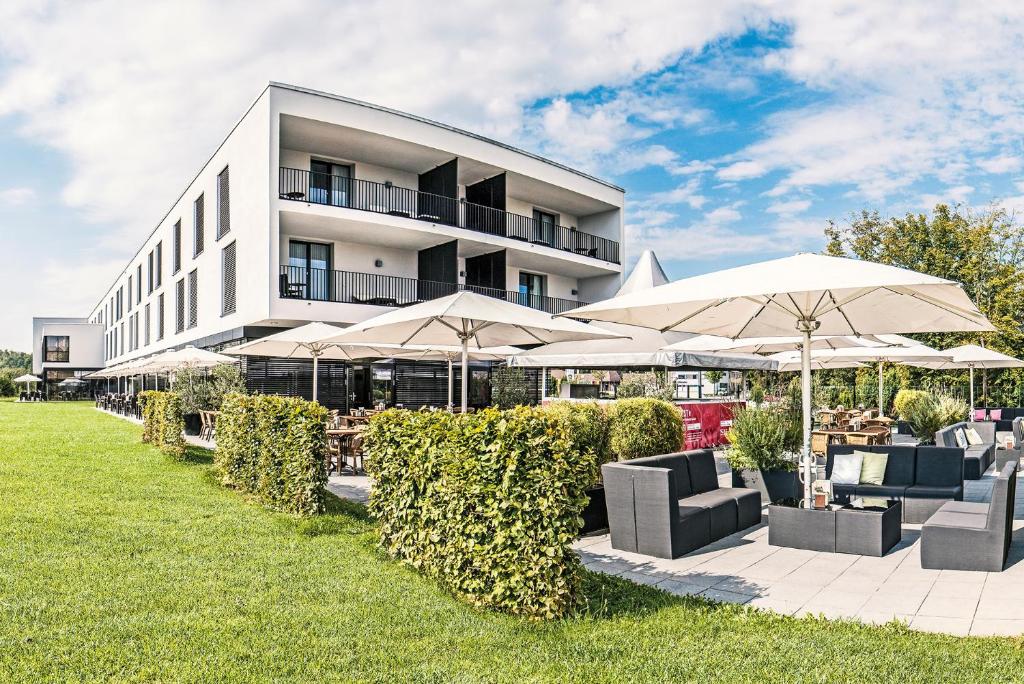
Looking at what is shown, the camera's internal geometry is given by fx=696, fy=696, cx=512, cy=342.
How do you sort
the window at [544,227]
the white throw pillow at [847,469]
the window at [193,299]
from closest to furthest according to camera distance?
the white throw pillow at [847,469] < the window at [193,299] < the window at [544,227]

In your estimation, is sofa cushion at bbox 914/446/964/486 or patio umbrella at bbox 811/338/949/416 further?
patio umbrella at bbox 811/338/949/416

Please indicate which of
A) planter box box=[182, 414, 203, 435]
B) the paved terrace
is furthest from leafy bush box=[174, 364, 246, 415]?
the paved terrace

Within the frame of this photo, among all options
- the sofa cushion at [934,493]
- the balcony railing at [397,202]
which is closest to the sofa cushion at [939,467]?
the sofa cushion at [934,493]

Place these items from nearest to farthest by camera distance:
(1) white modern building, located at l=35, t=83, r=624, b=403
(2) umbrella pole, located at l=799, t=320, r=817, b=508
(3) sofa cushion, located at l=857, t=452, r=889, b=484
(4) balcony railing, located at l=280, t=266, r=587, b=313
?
(2) umbrella pole, located at l=799, t=320, r=817, b=508
(3) sofa cushion, located at l=857, t=452, r=889, b=484
(1) white modern building, located at l=35, t=83, r=624, b=403
(4) balcony railing, located at l=280, t=266, r=587, b=313

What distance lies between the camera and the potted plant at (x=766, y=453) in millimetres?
8891

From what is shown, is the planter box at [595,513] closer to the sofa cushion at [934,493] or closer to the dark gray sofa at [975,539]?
the dark gray sofa at [975,539]

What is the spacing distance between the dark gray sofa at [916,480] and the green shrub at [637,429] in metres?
2.54

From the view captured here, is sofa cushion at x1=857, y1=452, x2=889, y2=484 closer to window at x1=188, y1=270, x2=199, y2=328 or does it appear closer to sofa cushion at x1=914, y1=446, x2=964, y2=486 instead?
sofa cushion at x1=914, y1=446, x2=964, y2=486

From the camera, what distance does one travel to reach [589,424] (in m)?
9.01

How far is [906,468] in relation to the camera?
878 cm

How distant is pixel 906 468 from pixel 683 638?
589 cm

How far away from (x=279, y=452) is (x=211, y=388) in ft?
44.2

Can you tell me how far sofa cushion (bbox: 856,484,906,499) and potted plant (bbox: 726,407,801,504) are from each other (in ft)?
2.45

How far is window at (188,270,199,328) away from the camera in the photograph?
88.8 feet
